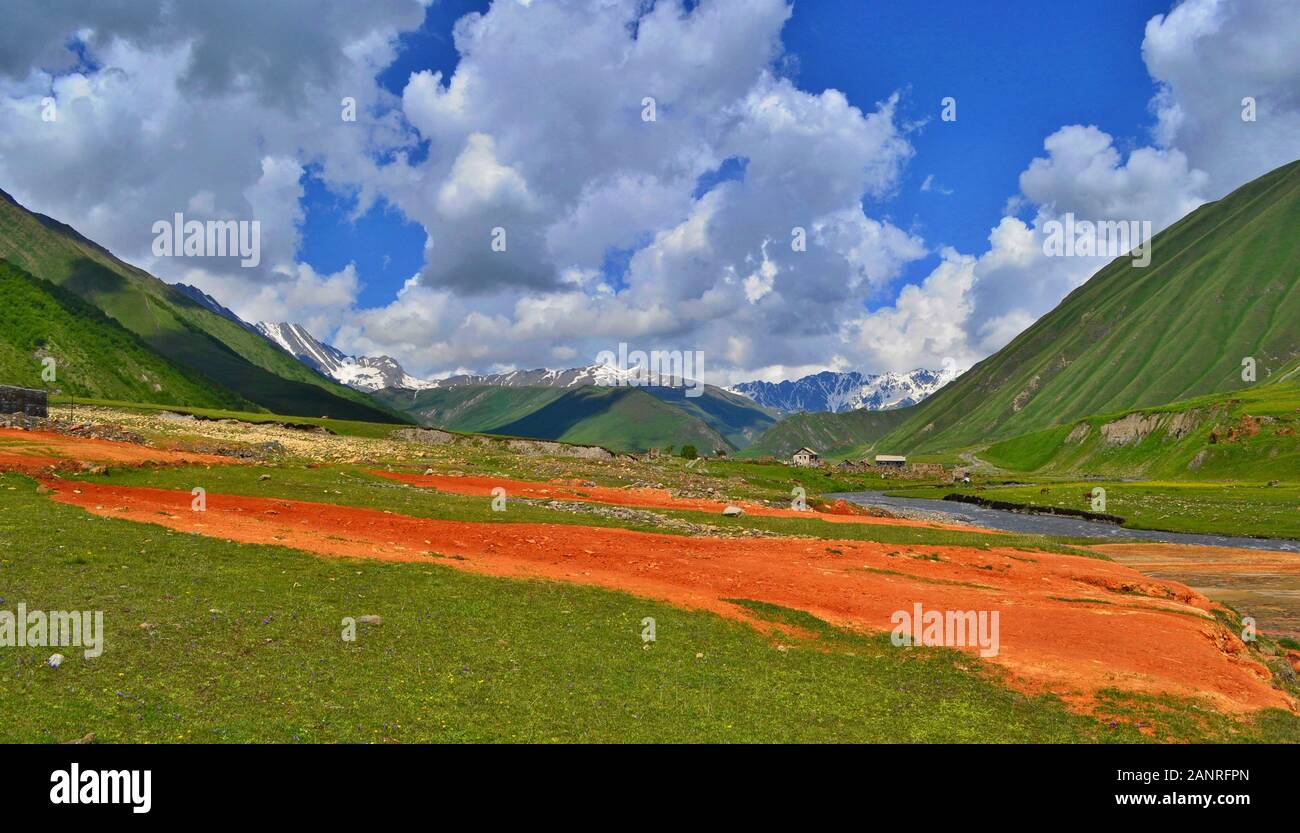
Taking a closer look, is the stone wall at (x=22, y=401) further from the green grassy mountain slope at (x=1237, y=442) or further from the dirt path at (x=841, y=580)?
the green grassy mountain slope at (x=1237, y=442)

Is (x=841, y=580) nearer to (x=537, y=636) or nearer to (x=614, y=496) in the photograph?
(x=537, y=636)

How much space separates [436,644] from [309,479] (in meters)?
47.8

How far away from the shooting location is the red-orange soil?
44875 mm

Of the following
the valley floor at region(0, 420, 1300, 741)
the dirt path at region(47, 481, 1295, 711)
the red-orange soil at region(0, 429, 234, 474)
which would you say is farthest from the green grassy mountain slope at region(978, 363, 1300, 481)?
the red-orange soil at region(0, 429, 234, 474)

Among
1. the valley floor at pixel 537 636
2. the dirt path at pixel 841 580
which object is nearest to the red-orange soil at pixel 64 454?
the valley floor at pixel 537 636

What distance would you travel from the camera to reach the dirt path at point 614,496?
254 ft

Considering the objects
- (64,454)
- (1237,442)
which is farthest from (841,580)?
(1237,442)

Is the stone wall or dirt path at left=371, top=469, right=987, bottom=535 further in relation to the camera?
the stone wall

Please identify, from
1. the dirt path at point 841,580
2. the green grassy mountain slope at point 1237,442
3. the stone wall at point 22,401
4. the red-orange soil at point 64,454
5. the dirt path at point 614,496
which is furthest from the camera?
the green grassy mountain slope at point 1237,442

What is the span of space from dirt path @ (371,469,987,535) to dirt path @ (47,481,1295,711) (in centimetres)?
2510

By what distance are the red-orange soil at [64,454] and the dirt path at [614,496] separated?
22.8 meters

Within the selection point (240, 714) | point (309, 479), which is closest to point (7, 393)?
point (309, 479)

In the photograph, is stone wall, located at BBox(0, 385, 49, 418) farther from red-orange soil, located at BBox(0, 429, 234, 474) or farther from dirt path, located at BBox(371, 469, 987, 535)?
dirt path, located at BBox(371, 469, 987, 535)

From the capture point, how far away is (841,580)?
41375 mm
